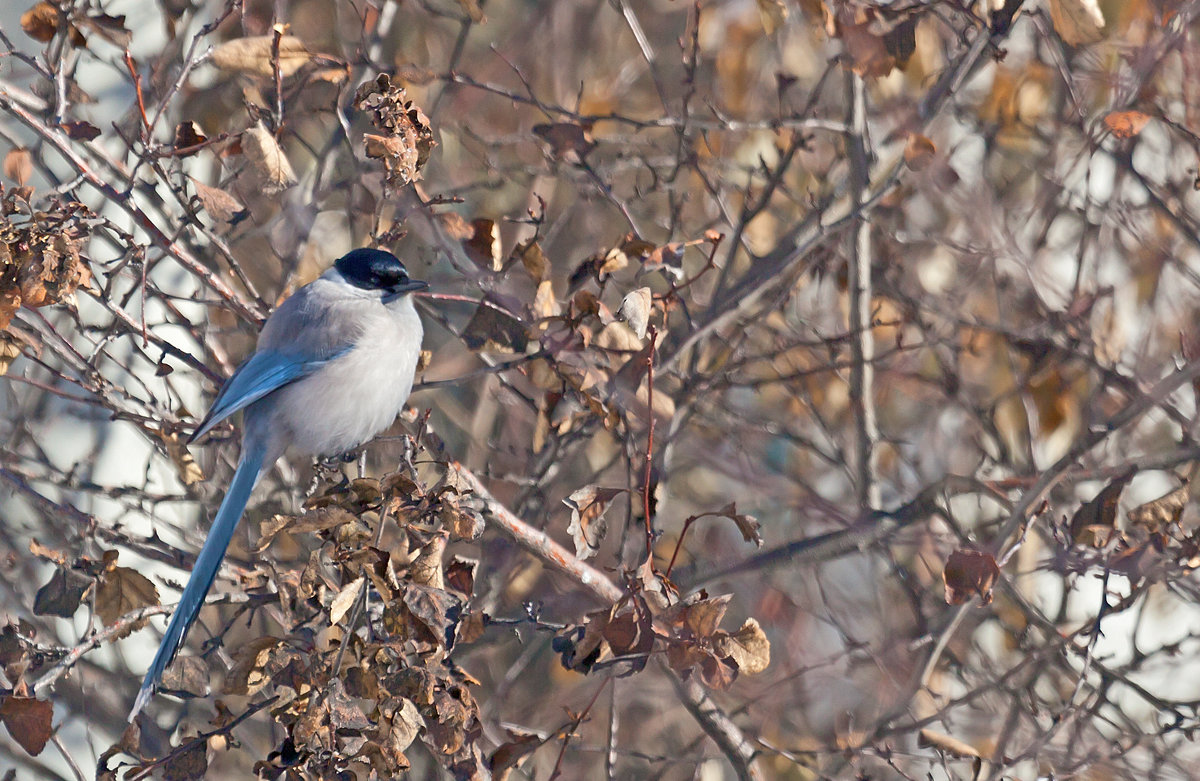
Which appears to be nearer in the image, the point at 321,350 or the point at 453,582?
the point at 453,582

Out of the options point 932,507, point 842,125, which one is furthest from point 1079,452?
point 842,125

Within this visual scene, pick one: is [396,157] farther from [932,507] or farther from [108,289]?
[932,507]

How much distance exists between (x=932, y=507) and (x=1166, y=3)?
154cm

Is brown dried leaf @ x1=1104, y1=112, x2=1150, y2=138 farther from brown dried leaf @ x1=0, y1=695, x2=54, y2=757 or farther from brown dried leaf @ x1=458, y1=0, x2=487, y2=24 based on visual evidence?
brown dried leaf @ x1=0, y1=695, x2=54, y2=757

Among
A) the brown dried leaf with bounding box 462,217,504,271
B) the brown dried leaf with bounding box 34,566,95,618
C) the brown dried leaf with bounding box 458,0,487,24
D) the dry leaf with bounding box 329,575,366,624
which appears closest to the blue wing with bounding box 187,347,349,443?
the brown dried leaf with bounding box 34,566,95,618

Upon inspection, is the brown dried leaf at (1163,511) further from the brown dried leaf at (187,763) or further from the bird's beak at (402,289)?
the brown dried leaf at (187,763)

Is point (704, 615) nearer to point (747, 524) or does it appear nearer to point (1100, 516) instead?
point (747, 524)

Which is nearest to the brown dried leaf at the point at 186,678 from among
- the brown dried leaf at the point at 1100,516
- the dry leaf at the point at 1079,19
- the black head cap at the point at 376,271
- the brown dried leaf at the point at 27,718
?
the brown dried leaf at the point at 27,718

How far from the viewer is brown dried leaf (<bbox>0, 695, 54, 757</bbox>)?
2.25 meters

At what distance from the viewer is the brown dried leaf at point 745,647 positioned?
2.31 m

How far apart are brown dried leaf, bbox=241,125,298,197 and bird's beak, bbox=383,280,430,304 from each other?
68 centimetres

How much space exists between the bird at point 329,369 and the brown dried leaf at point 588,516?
1009 millimetres

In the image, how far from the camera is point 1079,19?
273cm

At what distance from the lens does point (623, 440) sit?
114 inches
